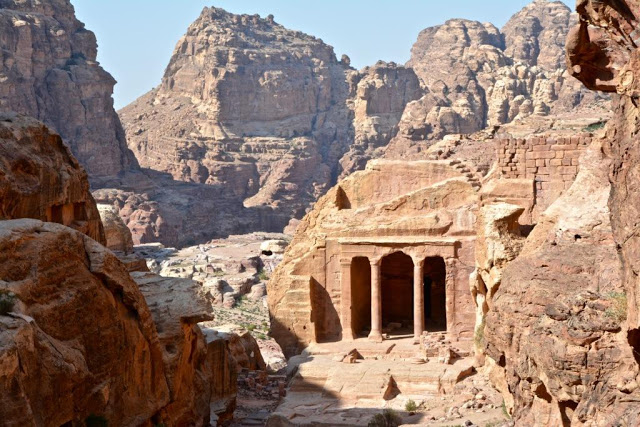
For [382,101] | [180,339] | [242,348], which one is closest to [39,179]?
[180,339]

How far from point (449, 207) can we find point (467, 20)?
130 m

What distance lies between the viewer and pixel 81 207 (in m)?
30.2

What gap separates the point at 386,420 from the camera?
26.1 m

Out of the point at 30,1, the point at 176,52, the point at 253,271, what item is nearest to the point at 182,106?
the point at 176,52

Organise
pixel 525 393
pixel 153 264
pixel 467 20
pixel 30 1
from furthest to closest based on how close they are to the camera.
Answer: pixel 467 20 < pixel 30 1 < pixel 153 264 < pixel 525 393

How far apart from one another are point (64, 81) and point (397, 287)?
8828 cm

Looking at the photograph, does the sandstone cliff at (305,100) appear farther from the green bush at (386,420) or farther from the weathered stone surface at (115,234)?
the green bush at (386,420)

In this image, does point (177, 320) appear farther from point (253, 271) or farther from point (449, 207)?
point (253, 271)

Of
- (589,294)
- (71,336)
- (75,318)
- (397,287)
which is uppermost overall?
(589,294)

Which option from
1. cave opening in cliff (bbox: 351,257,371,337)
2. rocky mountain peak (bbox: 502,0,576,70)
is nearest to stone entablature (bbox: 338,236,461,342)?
cave opening in cliff (bbox: 351,257,371,337)

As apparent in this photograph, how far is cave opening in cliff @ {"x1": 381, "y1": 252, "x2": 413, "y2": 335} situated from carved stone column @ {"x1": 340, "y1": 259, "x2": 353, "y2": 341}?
3.36 metres

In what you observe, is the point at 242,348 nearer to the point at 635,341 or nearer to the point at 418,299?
the point at 418,299

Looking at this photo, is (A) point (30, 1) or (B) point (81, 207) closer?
(B) point (81, 207)

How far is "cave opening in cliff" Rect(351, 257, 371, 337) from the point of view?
35844 mm
